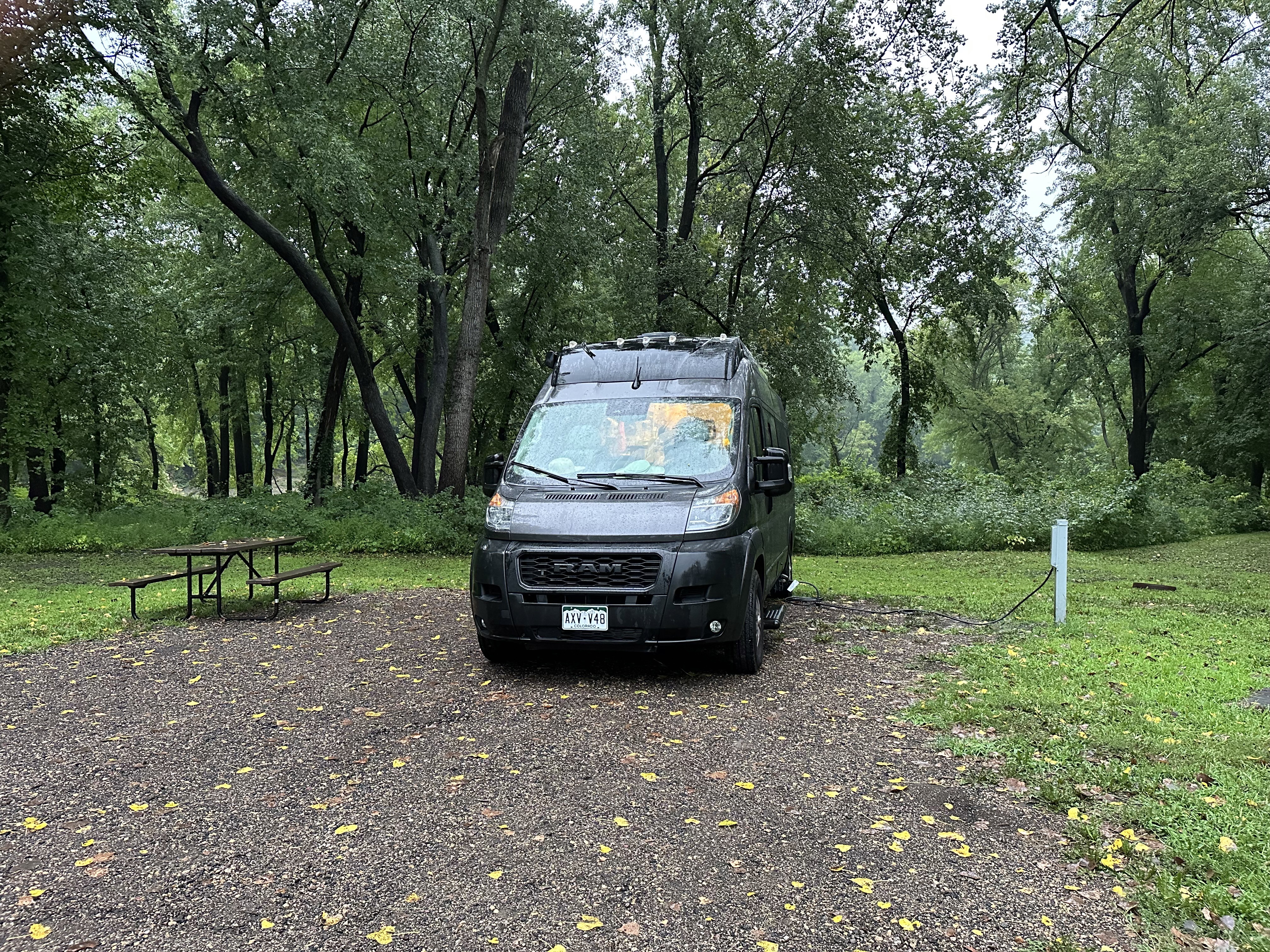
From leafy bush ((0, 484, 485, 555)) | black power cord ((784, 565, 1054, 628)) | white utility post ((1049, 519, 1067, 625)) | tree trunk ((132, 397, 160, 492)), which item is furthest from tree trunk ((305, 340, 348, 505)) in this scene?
white utility post ((1049, 519, 1067, 625))

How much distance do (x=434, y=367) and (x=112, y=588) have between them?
1092cm

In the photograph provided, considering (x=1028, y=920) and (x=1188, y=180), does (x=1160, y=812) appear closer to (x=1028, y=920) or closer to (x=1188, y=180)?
(x=1028, y=920)

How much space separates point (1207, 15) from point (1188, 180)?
4973mm

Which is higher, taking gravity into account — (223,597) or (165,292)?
(165,292)

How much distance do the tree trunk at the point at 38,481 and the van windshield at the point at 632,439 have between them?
1490cm

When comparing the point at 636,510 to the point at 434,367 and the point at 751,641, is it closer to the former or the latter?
the point at 751,641

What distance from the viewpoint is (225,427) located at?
109ft

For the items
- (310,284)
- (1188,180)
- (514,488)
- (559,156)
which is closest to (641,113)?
(559,156)

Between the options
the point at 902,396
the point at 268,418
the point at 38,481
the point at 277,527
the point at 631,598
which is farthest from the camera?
the point at 268,418

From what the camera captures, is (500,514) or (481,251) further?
(481,251)

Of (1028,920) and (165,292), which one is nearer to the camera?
(1028,920)

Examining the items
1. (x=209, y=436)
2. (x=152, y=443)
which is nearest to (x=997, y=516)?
(x=209, y=436)

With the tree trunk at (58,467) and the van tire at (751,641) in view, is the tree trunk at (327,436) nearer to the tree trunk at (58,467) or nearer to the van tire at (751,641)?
the tree trunk at (58,467)

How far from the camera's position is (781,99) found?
18641mm
